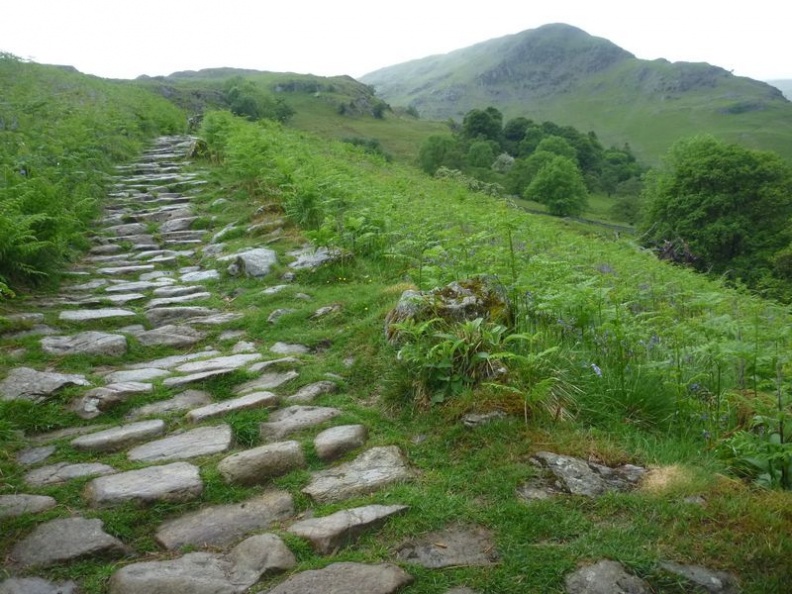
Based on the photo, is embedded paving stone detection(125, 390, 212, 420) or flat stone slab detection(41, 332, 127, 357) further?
flat stone slab detection(41, 332, 127, 357)

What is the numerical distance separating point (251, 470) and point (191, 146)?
52.4 feet

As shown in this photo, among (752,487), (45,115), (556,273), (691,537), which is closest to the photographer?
(691,537)

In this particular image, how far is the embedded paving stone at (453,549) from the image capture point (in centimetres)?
296

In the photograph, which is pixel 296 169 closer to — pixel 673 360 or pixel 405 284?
pixel 405 284

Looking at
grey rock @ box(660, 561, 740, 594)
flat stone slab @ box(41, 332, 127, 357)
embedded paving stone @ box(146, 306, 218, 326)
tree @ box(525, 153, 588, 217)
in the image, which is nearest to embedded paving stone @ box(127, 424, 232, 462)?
flat stone slab @ box(41, 332, 127, 357)

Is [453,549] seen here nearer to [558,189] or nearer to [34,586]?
[34,586]

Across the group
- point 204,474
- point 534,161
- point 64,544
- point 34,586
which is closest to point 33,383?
point 204,474

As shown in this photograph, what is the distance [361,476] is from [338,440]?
43 cm

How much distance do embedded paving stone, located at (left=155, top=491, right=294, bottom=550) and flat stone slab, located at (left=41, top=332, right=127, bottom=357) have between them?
10.0 ft

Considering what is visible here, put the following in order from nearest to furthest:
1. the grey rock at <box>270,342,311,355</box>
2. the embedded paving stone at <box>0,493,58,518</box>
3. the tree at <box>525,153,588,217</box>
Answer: the embedded paving stone at <box>0,493,58,518</box> → the grey rock at <box>270,342,311,355</box> → the tree at <box>525,153,588,217</box>

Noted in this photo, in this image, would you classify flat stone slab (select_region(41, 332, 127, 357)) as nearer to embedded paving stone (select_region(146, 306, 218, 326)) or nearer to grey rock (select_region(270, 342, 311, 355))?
embedded paving stone (select_region(146, 306, 218, 326))

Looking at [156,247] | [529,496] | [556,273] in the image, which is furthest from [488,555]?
[156,247]

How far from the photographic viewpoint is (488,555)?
9.82ft

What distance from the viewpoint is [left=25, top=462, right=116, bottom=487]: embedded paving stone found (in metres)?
3.66
